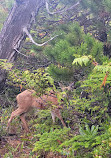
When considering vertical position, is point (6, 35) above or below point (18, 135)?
above

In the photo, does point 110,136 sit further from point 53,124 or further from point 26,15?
point 26,15

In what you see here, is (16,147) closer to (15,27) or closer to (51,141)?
(51,141)

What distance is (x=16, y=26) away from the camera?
7359mm

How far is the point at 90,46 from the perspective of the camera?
429 cm

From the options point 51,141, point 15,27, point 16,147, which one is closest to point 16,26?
point 15,27

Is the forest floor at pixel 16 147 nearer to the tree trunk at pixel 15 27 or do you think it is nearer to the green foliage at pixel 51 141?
the green foliage at pixel 51 141

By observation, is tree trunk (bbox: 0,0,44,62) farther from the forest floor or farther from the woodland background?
the forest floor

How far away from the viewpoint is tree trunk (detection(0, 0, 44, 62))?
6.59m

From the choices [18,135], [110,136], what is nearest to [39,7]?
[18,135]

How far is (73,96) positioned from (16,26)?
4.54 metres

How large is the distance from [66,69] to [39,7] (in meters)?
5.67

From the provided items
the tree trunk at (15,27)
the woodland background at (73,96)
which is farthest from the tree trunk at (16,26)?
the woodland background at (73,96)

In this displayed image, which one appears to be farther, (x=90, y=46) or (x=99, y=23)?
(x=99, y=23)

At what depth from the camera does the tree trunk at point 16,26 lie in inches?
260
